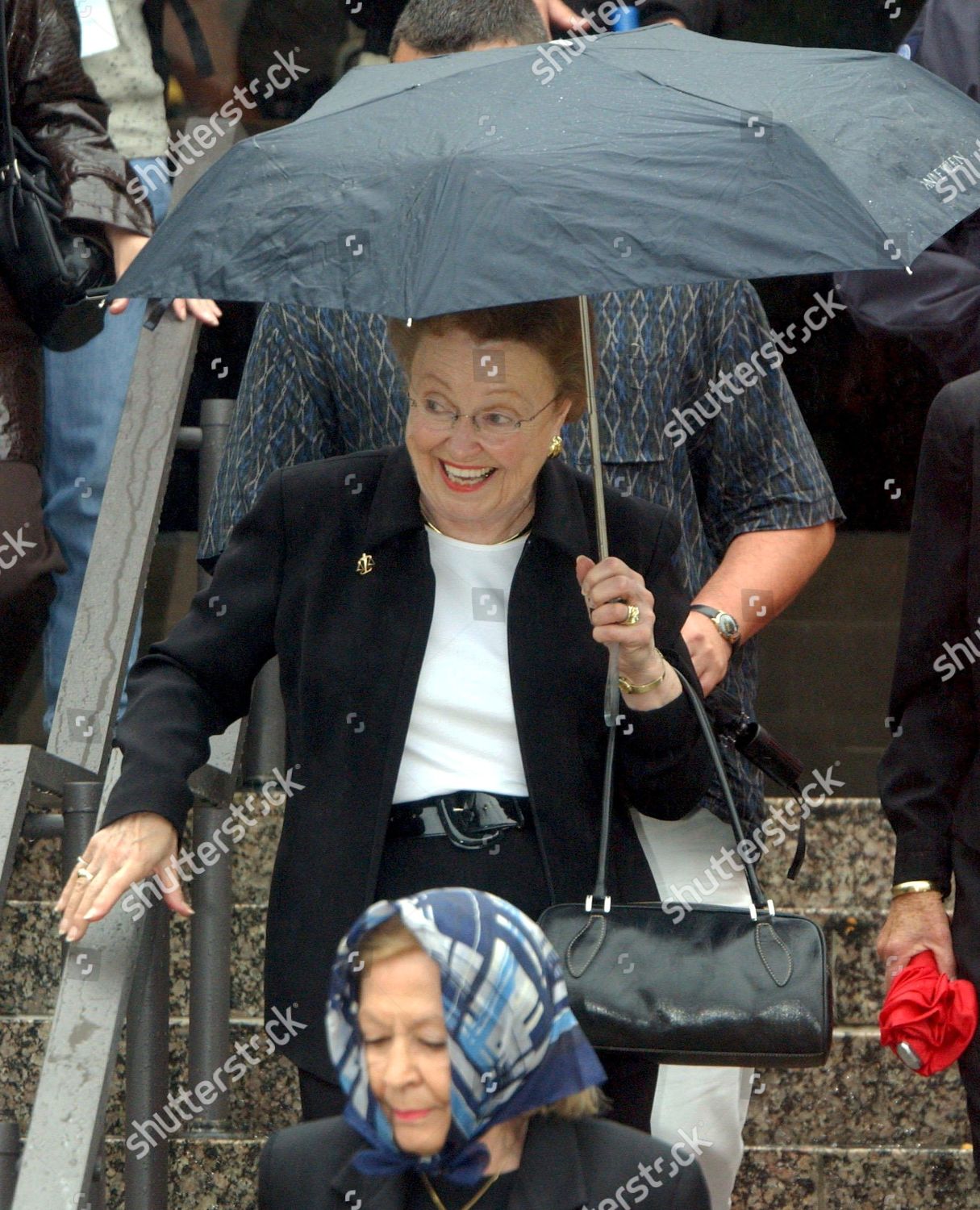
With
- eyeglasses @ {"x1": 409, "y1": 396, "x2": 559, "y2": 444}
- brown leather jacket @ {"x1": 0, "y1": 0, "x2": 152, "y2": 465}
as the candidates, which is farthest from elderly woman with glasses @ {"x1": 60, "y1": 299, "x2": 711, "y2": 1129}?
brown leather jacket @ {"x1": 0, "y1": 0, "x2": 152, "y2": 465}

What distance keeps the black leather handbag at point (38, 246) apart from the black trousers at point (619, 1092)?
184 centimetres

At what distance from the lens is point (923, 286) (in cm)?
394

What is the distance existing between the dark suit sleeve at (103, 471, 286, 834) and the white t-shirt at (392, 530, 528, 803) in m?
0.24

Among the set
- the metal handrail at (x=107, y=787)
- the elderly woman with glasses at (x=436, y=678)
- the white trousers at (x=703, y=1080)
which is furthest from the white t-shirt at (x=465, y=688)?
the metal handrail at (x=107, y=787)

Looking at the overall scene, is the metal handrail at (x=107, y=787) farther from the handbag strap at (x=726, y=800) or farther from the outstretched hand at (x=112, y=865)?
the handbag strap at (x=726, y=800)

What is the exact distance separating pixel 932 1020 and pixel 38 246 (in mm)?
2416

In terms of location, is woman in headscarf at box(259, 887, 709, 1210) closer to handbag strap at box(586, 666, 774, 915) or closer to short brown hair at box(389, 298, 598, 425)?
handbag strap at box(586, 666, 774, 915)

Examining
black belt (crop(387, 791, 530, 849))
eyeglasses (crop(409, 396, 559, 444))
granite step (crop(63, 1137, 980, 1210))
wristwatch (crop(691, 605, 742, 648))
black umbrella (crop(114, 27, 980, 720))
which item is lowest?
granite step (crop(63, 1137, 980, 1210))

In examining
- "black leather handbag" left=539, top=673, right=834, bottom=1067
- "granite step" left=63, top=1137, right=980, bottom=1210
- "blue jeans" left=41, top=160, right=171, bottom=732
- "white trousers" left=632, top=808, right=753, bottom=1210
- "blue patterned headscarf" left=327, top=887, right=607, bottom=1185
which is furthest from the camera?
"blue jeans" left=41, top=160, right=171, bottom=732

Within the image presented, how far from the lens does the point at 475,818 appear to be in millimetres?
2820

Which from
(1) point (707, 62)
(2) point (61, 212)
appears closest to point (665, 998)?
(1) point (707, 62)

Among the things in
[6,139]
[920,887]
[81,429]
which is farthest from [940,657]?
[81,429]

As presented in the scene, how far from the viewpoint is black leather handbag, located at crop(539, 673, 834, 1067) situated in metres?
2.61

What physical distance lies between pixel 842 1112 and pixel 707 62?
226 centimetres
